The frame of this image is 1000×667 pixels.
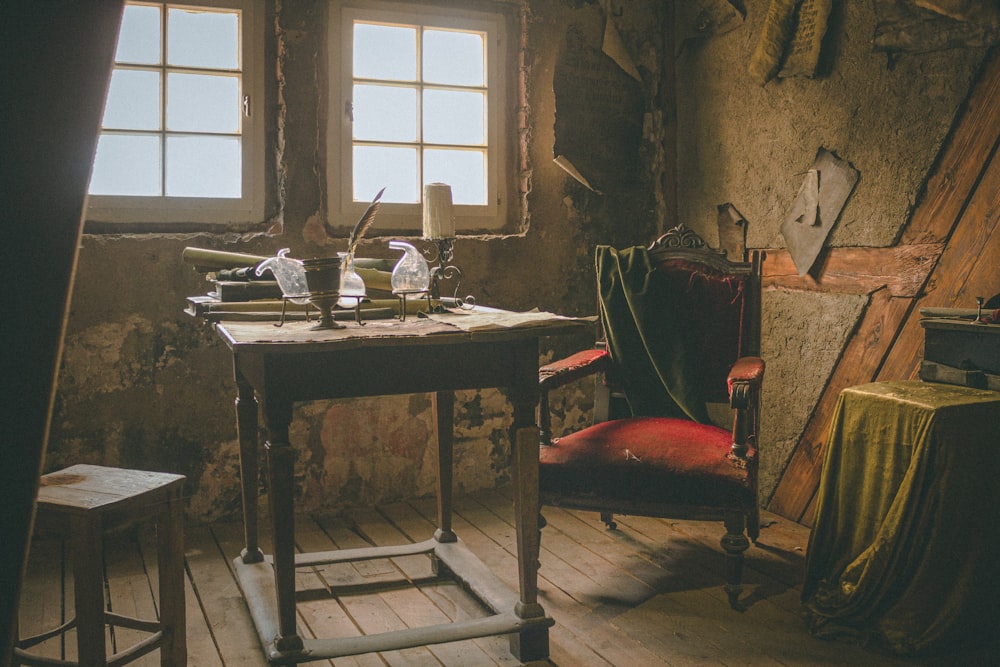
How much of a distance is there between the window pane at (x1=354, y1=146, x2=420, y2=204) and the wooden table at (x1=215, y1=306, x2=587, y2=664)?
1.41 meters

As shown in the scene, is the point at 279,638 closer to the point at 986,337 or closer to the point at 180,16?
the point at 986,337

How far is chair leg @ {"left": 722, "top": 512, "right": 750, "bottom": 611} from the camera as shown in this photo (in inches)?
100.0

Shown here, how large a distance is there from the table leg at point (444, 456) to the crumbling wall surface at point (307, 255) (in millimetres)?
774

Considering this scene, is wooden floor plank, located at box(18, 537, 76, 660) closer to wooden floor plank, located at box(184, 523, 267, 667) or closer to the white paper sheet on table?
wooden floor plank, located at box(184, 523, 267, 667)

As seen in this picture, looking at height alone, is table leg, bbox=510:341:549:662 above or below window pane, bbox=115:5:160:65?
below

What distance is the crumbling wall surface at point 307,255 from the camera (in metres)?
3.26

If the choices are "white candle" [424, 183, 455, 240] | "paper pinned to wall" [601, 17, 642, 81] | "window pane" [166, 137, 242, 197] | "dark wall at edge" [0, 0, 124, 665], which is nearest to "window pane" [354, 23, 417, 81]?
"window pane" [166, 137, 242, 197]

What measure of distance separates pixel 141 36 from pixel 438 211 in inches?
63.1

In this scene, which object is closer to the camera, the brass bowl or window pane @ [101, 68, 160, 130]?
the brass bowl

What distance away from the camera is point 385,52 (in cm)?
368

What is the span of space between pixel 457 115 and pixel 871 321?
6.47 ft

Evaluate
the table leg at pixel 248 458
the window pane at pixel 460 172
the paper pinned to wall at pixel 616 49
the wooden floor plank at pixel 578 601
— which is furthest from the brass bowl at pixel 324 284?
the paper pinned to wall at pixel 616 49

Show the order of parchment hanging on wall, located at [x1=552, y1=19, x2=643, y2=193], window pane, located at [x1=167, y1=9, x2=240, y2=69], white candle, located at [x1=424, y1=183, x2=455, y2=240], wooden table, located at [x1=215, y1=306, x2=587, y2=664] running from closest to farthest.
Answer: wooden table, located at [x1=215, y1=306, x2=587, y2=664] → white candle, located at [x1=424, y1=183, x2=455, y2=240] → window pane, located at [x1=167, y1=9, x2=240, y2=69] → parchment hanging on wall, located at [x1=552, y1=19, x2=643, y2=193]

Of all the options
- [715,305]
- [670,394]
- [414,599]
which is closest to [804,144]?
[715,305]
